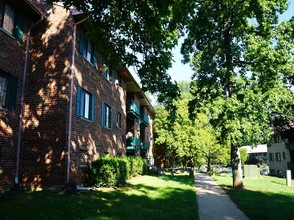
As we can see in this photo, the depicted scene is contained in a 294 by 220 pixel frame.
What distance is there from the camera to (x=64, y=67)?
13.6 meters

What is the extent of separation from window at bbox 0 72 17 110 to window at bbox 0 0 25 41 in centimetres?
192

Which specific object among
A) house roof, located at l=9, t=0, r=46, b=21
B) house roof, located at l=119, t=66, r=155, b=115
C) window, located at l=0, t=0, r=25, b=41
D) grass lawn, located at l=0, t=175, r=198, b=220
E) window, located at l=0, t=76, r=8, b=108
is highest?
house roof, located at l=119, t=66, r=155, b=115

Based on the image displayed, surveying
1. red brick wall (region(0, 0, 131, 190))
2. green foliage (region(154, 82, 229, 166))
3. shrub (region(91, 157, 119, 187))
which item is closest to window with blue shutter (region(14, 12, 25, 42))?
red brick wall (region(0, 0, 131, 190))

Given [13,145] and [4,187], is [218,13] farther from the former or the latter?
[4,187]

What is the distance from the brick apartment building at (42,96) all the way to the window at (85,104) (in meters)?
0.05

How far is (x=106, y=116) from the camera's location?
19578 mm

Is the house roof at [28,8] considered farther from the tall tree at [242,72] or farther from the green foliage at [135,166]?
the green foliage at [135,166]

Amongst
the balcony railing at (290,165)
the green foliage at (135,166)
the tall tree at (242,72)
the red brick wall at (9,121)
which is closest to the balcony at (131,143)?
the green foliage at (135,166)

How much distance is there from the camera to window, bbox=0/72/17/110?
11469 mm

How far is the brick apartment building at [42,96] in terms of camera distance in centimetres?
1175

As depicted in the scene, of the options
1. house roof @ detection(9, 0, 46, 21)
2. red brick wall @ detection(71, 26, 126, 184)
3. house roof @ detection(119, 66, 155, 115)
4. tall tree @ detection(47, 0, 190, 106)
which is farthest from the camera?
house roof @ detection(119, 66, 155, 115)

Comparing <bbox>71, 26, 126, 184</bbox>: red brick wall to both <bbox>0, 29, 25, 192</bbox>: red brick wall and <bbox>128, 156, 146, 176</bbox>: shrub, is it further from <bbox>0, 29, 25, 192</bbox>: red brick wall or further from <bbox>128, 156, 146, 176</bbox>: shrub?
<bbox>0, 29, 25, 192</bbox>: red brick wall

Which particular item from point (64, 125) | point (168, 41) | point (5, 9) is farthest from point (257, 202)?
point (5, 9)

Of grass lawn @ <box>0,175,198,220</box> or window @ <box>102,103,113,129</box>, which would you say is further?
window @ <box>102,103,113,129</box>
